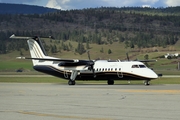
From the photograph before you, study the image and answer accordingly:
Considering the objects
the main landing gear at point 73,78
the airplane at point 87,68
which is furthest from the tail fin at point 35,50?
the main landing gear at point 73,78

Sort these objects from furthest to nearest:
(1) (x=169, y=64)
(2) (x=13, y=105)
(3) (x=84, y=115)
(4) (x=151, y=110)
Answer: (1) (x=169, y=64) → (2) (x=13, y=105) → (4) (x=151, y=110) → (3) (x=84, y=115)

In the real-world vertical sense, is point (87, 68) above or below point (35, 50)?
below

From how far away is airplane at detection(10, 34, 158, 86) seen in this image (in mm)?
47188

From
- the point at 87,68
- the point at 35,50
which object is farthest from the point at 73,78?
the point at 35,50

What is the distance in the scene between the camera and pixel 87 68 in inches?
1988

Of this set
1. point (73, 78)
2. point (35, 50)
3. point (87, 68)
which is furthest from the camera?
point (35, 50)

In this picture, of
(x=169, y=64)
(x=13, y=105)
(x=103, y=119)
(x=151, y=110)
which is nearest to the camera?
(x=103, y=119)

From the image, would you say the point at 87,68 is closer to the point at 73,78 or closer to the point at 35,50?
the point at 73,78

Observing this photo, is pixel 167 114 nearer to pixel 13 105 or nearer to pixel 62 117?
pixel 62 117

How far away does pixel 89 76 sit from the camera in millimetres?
50719

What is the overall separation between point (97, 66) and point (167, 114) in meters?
32.3

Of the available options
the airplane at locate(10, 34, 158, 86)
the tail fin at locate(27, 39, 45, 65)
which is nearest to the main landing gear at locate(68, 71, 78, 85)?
the airplane at locate(10, 34, 158, 86)

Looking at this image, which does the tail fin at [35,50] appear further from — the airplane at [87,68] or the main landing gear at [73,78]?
the main landing gear at [73,78]

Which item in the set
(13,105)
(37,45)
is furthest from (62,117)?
(37,45)
